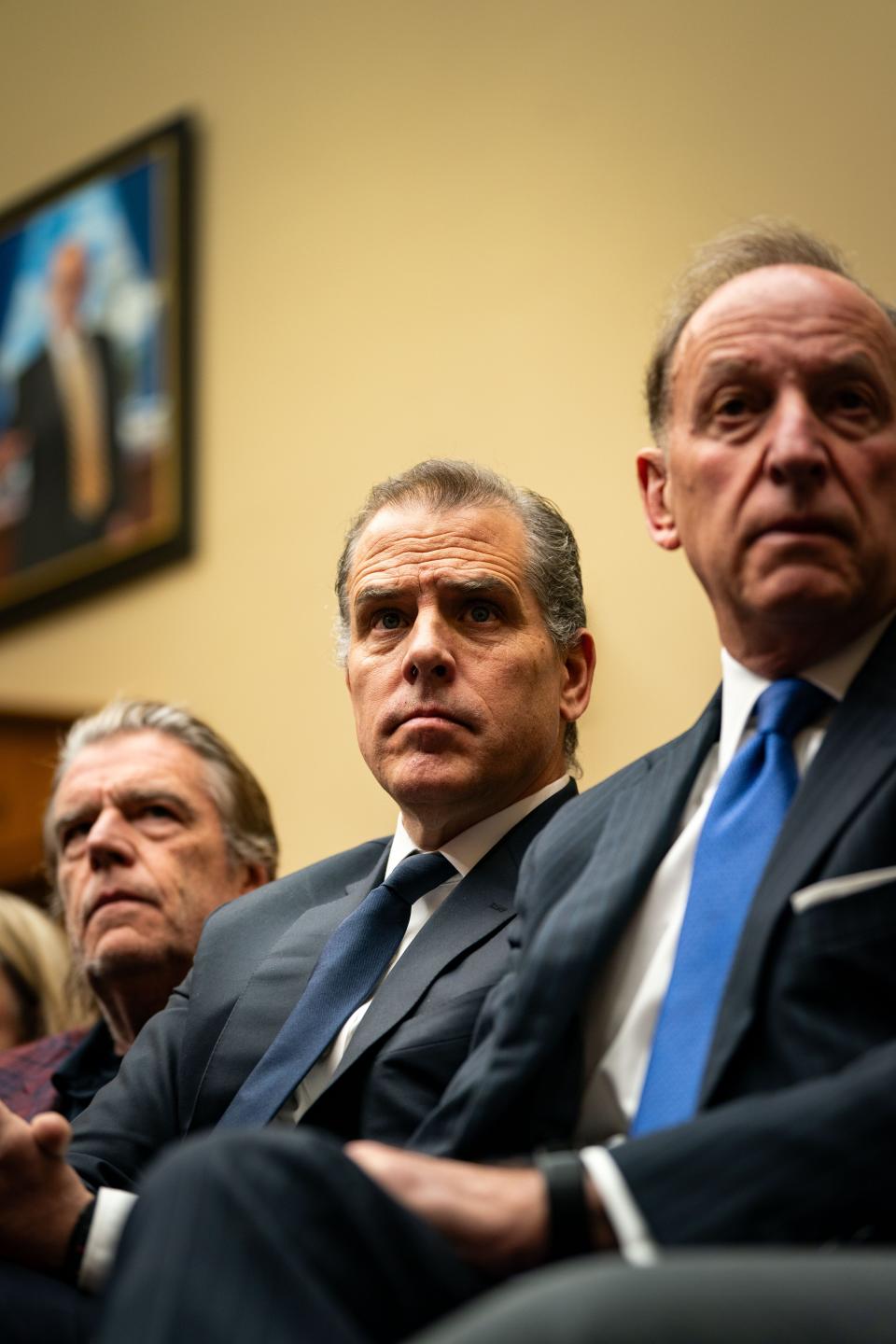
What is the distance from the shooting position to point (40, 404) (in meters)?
6.02

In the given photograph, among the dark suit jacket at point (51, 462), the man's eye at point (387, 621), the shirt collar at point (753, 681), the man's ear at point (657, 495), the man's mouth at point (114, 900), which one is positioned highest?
the dark suit jacket at point (51, 462)

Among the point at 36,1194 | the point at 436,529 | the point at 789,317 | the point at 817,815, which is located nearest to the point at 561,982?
the point at 817,815

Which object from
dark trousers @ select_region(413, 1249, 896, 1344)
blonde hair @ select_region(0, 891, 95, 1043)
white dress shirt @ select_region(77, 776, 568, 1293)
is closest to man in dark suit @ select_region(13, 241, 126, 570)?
blonde hair @ select_region(0, 891, 95, 1043)

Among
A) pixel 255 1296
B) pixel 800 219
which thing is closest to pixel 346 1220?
pixel 255 1296

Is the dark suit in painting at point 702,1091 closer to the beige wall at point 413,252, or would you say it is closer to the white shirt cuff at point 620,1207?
the white shirt cuff at point 620,1207

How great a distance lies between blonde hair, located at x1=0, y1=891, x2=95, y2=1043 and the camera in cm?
376

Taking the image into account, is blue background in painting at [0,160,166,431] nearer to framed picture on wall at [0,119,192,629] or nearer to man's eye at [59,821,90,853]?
framed picture on wall at [0,119,192,629]

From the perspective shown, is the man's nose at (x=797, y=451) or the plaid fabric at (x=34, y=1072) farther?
the plaid fabric at (x=34, y=1072)

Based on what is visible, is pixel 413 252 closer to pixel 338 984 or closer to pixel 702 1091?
pixel 338 984

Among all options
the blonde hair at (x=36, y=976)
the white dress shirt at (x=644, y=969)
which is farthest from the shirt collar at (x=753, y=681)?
the blonde hair at (x=36, y=976)

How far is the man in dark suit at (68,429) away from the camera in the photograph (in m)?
5.77

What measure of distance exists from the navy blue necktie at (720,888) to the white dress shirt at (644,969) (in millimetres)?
25

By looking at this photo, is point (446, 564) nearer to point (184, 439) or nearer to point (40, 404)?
point (184, 439)

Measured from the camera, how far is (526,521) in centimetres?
281
